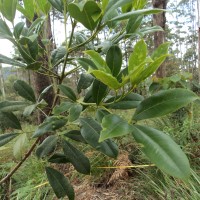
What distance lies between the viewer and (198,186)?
1280 mm

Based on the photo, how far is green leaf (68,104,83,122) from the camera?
48 centimetres

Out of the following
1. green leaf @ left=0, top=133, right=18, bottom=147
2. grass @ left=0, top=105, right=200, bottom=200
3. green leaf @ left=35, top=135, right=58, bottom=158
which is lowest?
grass @ left=0, top=105, right=200, bottom=200

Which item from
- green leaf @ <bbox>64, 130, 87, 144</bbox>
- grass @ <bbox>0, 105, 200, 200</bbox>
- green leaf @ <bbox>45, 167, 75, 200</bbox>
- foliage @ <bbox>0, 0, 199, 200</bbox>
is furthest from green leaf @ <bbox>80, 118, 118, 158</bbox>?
grass @ <bbox>0, 105, 200, 200</bbox>

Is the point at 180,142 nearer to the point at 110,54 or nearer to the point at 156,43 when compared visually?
the point at 110,54

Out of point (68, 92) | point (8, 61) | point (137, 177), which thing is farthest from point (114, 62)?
point (137, 177)

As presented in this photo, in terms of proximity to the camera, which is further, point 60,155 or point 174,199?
point 174,199

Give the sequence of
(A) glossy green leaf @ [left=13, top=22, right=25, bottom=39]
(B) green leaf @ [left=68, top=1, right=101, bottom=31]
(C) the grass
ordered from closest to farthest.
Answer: (B) green leaf @ [left=68, top=1, right=101, bottom=31] → (A) glossy green leaf @ [left=13, top=22, right=25, bottom=39] → (C) the grass

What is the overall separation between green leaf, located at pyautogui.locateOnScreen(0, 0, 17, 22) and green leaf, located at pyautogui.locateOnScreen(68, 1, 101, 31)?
0.14 metres

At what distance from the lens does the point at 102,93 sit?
487 mm

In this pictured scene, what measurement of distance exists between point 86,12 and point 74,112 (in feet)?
0.62

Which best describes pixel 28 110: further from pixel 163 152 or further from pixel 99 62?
pixel 163 152

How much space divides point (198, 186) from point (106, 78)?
3.80 feet

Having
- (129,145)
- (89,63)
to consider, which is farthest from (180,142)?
(89,63)

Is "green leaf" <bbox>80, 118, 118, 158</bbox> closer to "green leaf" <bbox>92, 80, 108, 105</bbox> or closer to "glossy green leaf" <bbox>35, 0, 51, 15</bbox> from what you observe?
"green leaf" <bbox>92, 80, 108, 105</bbox>
